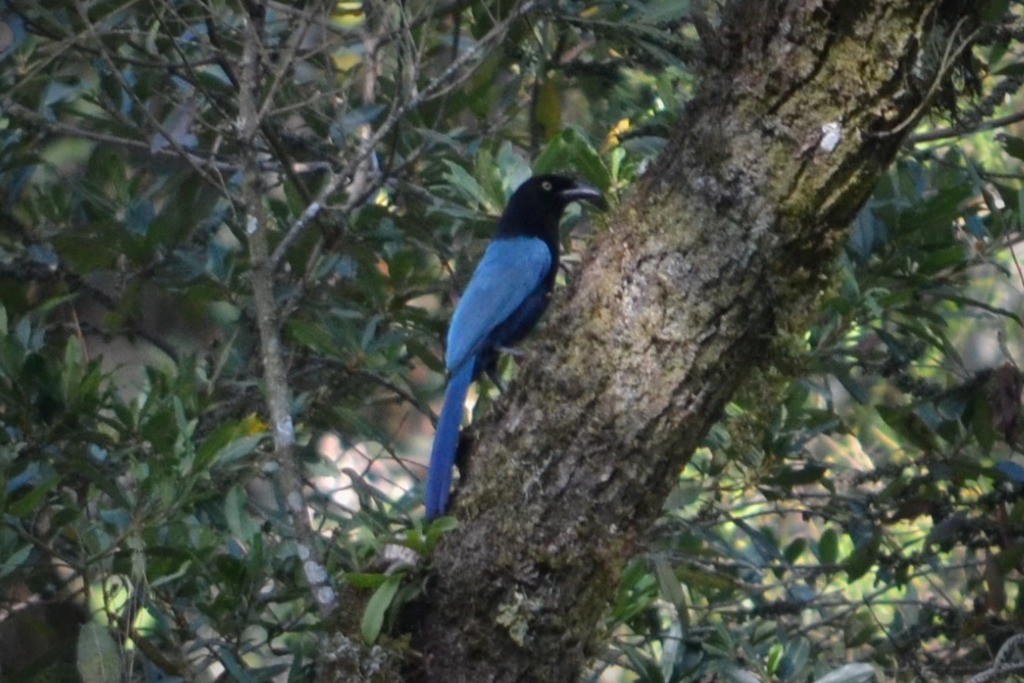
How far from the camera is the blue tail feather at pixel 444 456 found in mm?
3318

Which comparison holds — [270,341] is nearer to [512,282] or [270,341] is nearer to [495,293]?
[495,293]

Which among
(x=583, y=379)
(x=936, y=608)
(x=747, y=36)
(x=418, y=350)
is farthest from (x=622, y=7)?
(x=936, y=608)

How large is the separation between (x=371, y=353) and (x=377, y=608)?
5.34ft

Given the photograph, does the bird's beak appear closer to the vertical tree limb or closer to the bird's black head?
the bird's black head

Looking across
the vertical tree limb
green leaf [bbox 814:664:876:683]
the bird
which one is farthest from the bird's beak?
green leaf [bbox 814:664:876:683]

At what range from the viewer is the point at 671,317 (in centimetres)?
298

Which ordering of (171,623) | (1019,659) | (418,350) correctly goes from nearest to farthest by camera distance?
1. (1019,659)
2. (171,623)
3. (418,350)

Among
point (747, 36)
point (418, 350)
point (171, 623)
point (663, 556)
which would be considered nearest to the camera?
point (747, 36)

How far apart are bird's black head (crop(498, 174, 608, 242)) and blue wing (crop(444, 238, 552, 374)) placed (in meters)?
0.06

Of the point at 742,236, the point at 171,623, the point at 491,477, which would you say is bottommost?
the point at 171,623

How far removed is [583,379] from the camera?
9.93 ft

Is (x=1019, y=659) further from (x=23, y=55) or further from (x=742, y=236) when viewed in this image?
(x=23, y=55)

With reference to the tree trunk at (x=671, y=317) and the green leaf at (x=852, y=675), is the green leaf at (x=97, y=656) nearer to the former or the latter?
the tree trunk at (x=671, y=317)

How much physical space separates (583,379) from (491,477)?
34cm
